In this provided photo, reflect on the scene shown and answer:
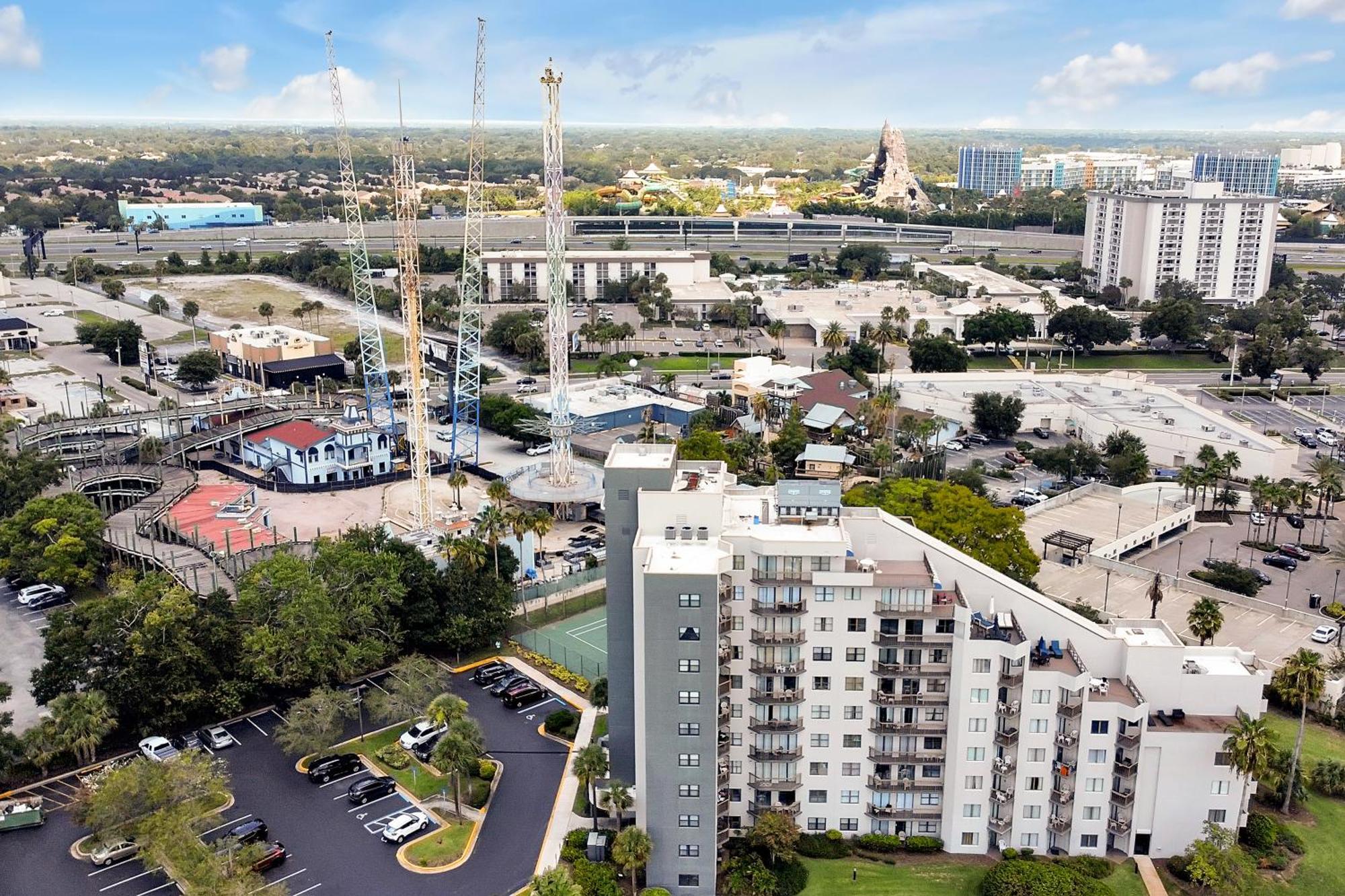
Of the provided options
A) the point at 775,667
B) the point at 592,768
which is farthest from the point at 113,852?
the point at 775,667

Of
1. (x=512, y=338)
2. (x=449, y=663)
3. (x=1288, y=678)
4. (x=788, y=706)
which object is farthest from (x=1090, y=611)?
(x=512, y=338)

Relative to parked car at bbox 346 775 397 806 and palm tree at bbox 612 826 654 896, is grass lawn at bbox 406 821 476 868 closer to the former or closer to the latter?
parked car at bbox 346 775 397 806

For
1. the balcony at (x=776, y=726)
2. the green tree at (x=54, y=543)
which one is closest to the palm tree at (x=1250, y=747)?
the balcony at (x=776, y=726)

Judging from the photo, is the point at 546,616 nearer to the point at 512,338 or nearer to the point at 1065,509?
the point at 1065,509

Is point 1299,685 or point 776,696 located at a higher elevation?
point 776,696

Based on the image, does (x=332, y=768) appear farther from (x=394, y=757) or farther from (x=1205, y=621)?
(x=1205, y=621)

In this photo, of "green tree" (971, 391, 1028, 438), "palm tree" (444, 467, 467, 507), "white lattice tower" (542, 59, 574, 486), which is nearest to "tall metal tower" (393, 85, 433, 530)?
"palm tree" (444, 467, 467, 507)
